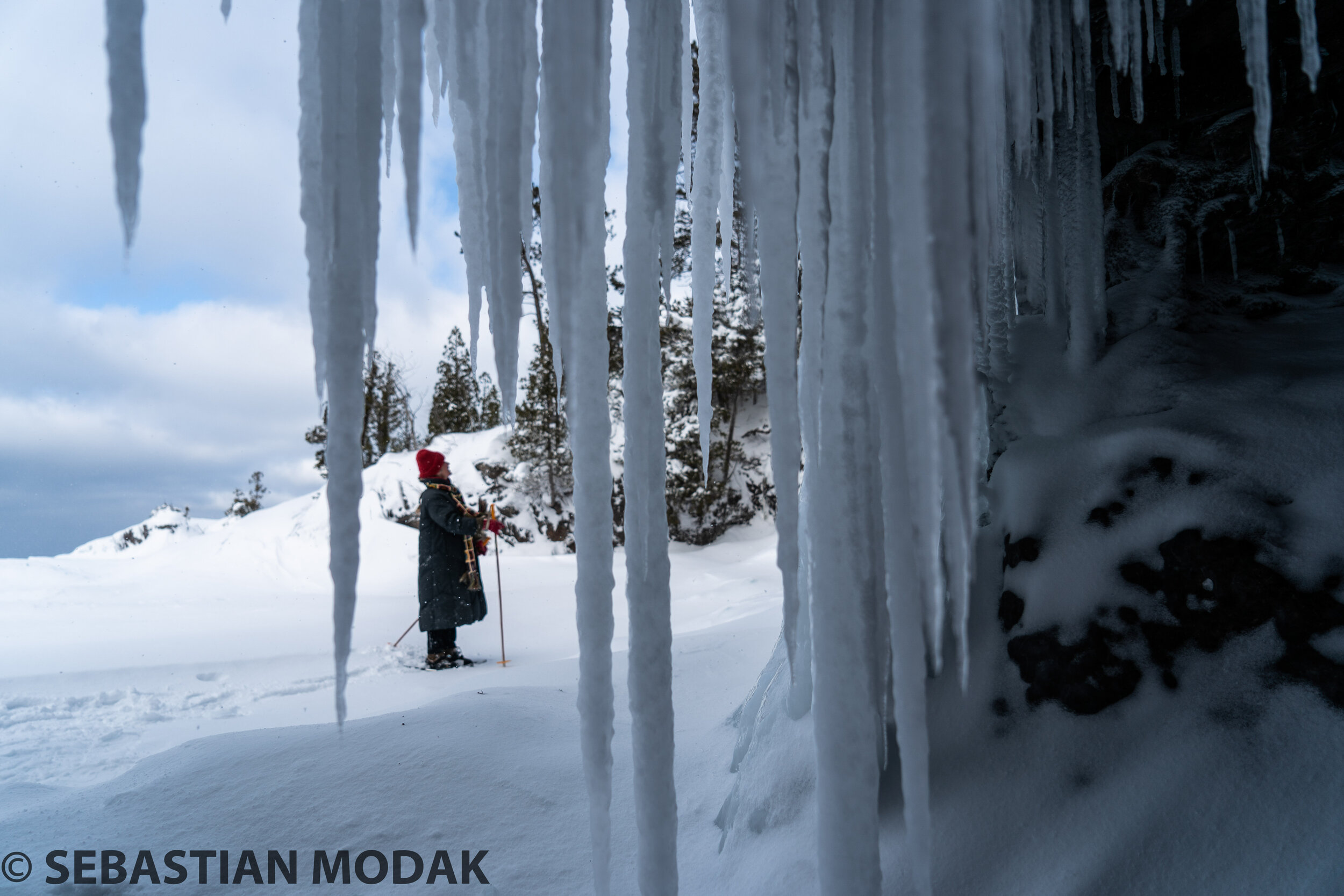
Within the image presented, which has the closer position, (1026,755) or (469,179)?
(469,179)

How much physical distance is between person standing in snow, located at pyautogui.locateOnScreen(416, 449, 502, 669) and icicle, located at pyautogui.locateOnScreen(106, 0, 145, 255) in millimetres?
3846

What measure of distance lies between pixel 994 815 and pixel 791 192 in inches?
56.1

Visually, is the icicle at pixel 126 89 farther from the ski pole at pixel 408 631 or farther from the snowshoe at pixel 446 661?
the ski pole at pixel 408 631

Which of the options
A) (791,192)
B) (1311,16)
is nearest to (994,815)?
(791,192)

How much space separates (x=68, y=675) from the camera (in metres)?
4.45

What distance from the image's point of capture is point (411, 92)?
1.04 meters

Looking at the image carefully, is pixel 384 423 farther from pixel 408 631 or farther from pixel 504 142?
pixel 504 142

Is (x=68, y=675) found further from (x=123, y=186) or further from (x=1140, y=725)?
(x=1140, y=725)

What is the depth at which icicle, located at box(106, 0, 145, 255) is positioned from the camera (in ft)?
2.99

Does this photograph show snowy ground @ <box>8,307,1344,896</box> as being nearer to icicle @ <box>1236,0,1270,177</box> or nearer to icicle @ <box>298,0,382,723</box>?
icicle @ <box>1236,0,1270,177</box>

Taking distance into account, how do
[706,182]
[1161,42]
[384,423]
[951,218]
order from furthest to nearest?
[384,423] → [1161,42] → [706,182] → [951,218]

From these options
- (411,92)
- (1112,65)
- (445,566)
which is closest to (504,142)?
(411,92)

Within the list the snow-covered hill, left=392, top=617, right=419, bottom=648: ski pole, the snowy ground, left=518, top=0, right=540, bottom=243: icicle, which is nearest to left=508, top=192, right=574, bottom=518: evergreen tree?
the snow-covered hill

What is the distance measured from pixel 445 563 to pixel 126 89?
418cm
